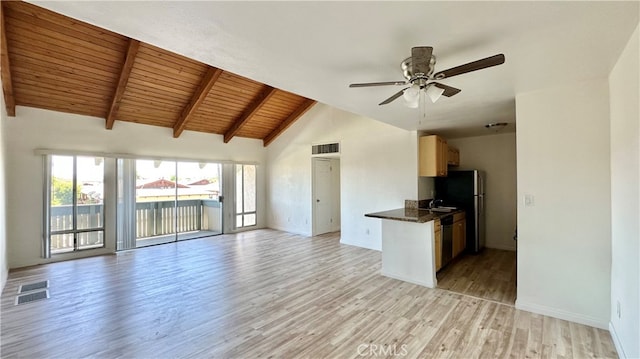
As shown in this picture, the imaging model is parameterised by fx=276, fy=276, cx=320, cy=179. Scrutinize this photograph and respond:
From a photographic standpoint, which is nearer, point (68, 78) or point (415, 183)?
point (68, 78)

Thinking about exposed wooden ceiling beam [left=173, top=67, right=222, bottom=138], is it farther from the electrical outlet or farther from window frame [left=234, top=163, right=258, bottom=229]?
the electrical outlet

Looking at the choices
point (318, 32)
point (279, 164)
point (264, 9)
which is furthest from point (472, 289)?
point (279, 164)

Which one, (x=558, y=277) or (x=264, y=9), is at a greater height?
(x=264, y=9)

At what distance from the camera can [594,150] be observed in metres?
2.68

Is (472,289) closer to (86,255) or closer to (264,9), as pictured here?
(264,9)

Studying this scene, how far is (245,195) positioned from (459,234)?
5708 millimetres

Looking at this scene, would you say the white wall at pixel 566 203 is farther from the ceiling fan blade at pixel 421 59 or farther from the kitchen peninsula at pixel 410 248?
the ceiling fan blade at pixel 421 59

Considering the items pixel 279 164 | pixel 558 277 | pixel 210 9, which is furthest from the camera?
pixel 279 164

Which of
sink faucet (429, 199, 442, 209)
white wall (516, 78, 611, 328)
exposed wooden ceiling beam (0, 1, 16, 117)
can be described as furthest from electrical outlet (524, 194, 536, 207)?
exposed wooden ceiling beam (0, 1, 16, 117)

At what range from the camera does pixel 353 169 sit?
20.4ft

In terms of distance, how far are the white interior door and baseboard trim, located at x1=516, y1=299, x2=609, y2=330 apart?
4.90 meters

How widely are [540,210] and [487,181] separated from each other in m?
3.32

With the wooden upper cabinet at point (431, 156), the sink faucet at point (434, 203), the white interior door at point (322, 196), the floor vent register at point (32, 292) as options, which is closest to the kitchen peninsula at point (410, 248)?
the sink faucet at point (434, 203)

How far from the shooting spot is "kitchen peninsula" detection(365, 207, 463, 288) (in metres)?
3.82
